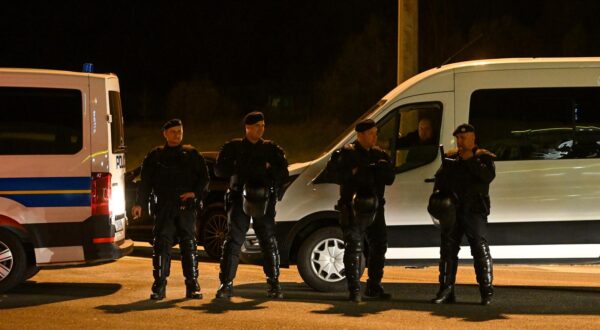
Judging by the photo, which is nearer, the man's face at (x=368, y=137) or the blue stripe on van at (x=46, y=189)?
the man's face at (x=368, y=137)

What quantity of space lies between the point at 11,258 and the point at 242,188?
2.32 meters

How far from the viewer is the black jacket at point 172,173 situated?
10188 mm

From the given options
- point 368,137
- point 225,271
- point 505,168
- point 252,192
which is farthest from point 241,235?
point 505,168

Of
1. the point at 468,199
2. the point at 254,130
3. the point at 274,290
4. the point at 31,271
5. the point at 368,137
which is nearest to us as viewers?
the point at 468,199

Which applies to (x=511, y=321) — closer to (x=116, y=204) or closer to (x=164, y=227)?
(x=164, y=227)

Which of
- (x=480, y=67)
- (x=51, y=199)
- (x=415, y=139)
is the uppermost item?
(x=480, y=67)

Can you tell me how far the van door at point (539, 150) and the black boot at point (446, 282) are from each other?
0.78 m

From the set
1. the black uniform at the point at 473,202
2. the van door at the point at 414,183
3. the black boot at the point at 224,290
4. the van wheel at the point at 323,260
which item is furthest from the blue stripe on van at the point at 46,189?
the black uniform at the point at 473,202

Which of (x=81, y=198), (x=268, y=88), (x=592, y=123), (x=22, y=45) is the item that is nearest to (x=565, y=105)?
(x=592, y=123)

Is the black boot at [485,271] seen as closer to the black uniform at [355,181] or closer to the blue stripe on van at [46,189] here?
the black uniform at [355,181]

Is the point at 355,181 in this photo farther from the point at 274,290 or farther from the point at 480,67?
the point at 480,67

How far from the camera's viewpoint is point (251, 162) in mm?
10164

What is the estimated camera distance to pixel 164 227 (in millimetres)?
10219

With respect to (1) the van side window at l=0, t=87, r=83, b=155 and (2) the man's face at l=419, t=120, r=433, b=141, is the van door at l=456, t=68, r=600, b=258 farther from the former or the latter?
(1) the van side window at l=0, t=87, r=83, b=155
